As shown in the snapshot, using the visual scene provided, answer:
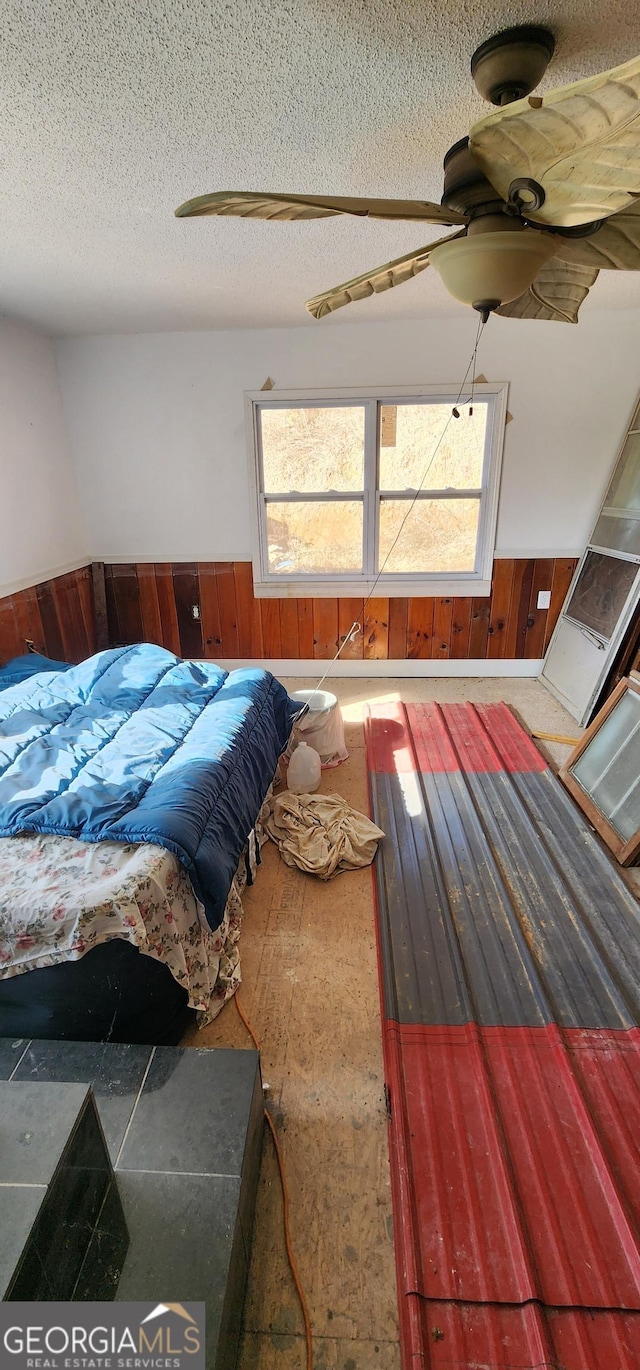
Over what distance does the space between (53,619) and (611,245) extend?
3377 mm

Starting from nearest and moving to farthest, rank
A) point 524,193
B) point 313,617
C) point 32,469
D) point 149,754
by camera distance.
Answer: point 524,193 → point 149,754 → point 32,469 → point 313,617

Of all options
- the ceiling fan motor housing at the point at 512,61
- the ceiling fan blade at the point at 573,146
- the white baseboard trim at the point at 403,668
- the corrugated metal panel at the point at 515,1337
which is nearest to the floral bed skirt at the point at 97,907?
the corrugated metal panel at the point at 515,1337

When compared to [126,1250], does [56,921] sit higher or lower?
higher

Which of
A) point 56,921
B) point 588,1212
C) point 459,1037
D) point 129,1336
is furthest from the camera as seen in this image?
point 459,1037

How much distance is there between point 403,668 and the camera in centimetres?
427

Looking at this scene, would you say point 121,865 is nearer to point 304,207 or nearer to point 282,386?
point 304,207

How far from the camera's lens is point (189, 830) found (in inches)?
66.8

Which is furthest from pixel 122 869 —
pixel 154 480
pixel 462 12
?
pixel 154 480

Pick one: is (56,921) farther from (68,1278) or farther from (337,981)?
(337,981)

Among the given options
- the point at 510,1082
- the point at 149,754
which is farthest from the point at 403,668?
the point at 510,1082

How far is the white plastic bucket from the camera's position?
3.02 meters

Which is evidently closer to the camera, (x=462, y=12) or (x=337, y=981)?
(x=462, y=12)

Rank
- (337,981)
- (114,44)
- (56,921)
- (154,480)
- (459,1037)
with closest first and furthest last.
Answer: (114,44)
(56,921)
(459,1037)
(337,981)
(154,480)

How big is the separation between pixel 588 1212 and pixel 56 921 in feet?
4.51
